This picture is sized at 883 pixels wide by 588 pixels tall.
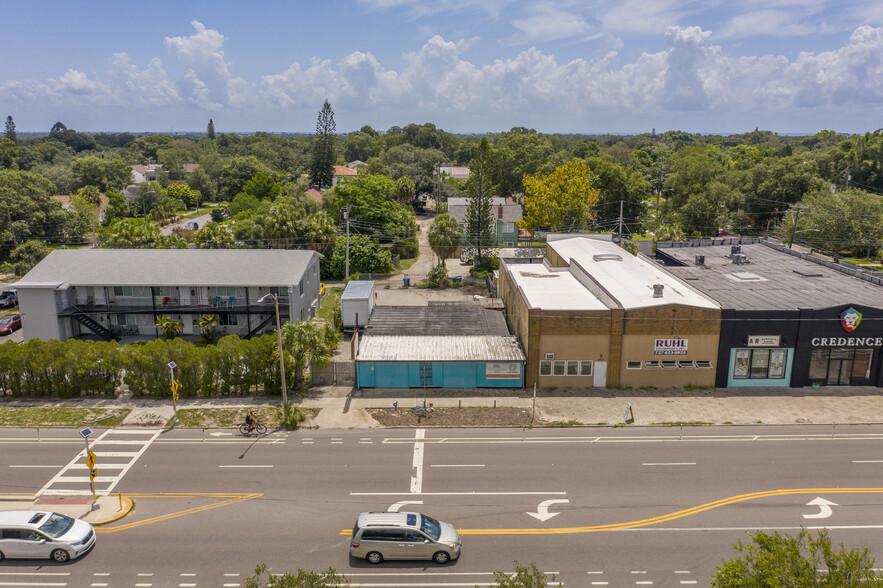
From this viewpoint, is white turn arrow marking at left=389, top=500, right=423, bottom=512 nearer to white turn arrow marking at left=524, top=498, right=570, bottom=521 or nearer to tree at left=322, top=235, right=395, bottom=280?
white turn arrow marking at left=524, top=498, right=570, bottom=521

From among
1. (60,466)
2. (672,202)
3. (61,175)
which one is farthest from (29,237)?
(672,202)

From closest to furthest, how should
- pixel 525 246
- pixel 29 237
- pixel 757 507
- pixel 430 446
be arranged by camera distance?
pixel 757 507 → pixel 430 446 → pixel 29 237 → pixel 525 246

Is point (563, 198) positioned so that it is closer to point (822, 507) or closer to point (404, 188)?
point (404, 188)

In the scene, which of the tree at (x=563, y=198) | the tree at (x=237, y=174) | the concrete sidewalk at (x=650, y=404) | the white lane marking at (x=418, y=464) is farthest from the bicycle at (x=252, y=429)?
the tree at (x=237, y=174)

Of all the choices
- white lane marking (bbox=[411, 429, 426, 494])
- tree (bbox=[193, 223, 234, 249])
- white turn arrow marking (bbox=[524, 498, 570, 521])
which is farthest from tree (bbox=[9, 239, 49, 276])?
white turn arrow marking (bbox=[524, 498, 570, 521])

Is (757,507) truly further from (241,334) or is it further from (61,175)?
(61,175)
